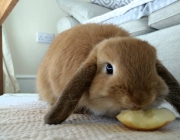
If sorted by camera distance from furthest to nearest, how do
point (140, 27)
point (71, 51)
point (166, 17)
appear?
point (140, 27) < point (166, 17) < point (71, 51)

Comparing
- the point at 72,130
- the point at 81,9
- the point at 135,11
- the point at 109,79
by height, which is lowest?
the point at 72,130

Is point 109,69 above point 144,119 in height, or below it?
above

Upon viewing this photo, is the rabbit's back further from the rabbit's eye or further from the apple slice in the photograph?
the apple slice

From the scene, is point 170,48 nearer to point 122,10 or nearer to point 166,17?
point 166,17

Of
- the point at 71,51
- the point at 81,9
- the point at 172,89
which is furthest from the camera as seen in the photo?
the point at 81,9

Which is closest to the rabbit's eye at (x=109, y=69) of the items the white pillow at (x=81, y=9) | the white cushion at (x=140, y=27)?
the white cushion at (x=140, y=27)

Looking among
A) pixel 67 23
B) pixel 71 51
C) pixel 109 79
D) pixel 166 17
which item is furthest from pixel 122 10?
pixel 109 79

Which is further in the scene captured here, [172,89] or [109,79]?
[172,89]
